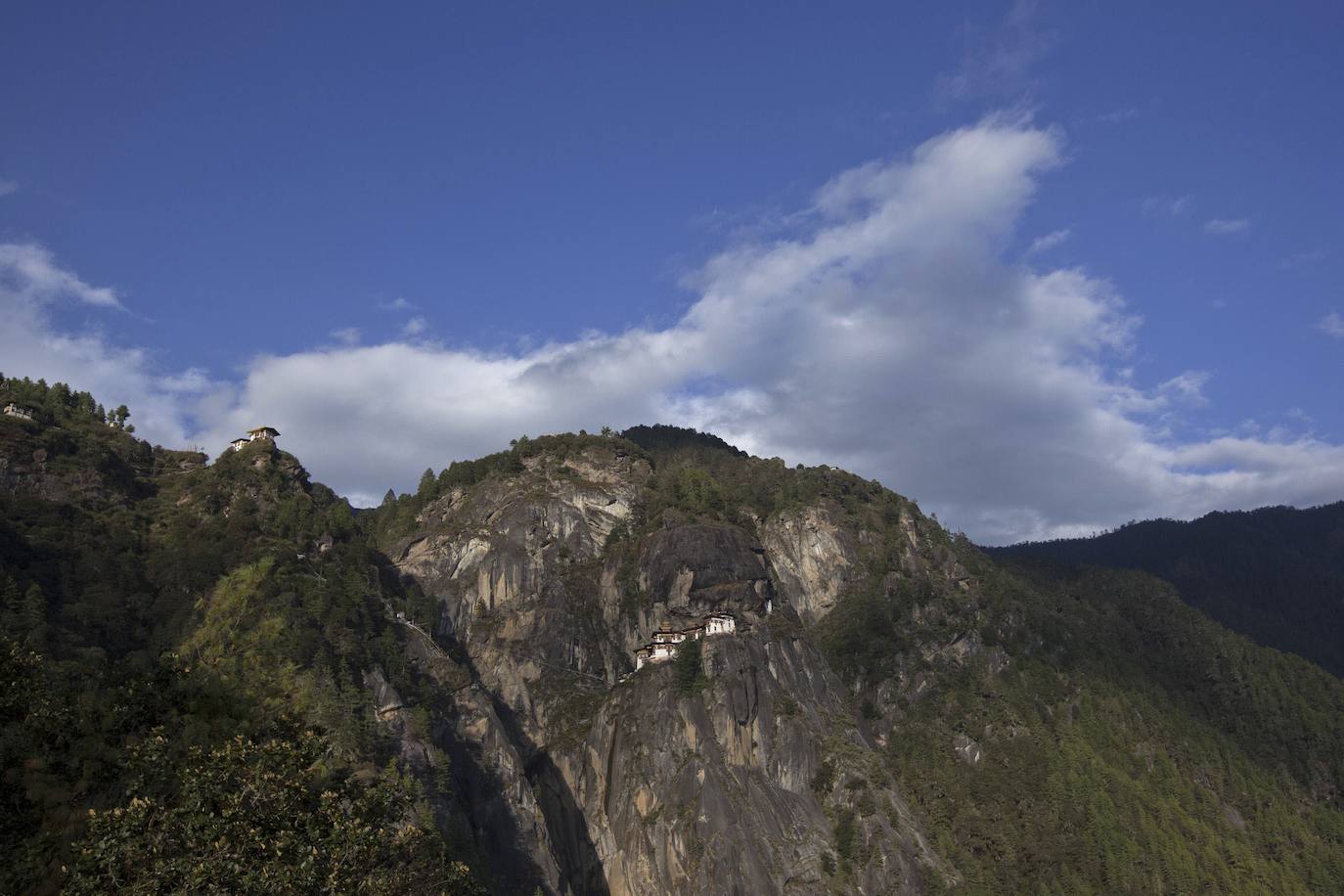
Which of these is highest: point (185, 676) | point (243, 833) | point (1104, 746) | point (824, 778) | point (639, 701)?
point (185, 676)

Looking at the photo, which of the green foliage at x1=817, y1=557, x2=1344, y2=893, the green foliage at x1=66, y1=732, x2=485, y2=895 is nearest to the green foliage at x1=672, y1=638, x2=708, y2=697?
the green foliage at x1=817, y1=557, x2=1344, y2=893

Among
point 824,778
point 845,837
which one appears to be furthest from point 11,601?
point 845,837

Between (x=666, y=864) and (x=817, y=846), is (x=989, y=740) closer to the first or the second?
(x=817, y=846)

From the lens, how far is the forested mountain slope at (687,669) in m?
114

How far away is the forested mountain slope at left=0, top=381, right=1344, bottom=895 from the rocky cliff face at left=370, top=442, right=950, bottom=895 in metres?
0.42

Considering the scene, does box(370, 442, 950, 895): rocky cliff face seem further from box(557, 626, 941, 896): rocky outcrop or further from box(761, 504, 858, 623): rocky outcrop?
box(761, 504, 858, 623): rocky outcrop

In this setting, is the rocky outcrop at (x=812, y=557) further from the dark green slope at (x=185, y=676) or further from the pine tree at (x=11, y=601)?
the pine tree at (x=11, y=601)

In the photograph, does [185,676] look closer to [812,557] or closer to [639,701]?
[639,701]

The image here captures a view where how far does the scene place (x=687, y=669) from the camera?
140m

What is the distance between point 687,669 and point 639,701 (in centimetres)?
756

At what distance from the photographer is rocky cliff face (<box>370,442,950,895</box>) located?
122750mm

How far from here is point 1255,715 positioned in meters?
171

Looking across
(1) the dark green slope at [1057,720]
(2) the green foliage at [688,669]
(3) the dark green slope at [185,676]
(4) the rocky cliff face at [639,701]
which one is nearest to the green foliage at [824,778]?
(4) the rocky cliff face at [639,701]

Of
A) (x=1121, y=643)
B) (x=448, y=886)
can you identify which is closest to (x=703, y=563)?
(x=1121, y=643)
